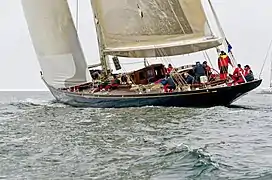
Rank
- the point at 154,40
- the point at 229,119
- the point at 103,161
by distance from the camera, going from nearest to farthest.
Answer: the point at 103,161, the point at 229,119, the point at 154,40

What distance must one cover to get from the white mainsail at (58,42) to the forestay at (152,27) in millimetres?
2436

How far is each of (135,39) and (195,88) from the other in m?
6.16

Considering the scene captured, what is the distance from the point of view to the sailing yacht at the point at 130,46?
1025 inches

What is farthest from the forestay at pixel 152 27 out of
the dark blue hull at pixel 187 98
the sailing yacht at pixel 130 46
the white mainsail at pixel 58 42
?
the dark blue hull at pixel 187 98

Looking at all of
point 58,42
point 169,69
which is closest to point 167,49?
point 169,69

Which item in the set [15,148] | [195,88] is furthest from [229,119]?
[15,148]

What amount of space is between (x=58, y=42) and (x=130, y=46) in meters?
4.95

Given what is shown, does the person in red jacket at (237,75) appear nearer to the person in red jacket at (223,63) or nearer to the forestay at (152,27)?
the person in red jacket at (223,63)

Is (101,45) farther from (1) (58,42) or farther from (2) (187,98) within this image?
(2) (187,98)

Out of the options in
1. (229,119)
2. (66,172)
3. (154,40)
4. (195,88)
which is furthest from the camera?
(154,40)

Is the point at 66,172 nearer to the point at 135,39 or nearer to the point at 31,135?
the point at 31,135

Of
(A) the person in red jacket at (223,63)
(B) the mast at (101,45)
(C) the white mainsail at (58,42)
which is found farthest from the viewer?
(C) the white mainsail at (58,42)

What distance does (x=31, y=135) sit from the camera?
1742 centimetres

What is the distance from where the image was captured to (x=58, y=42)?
32.7m
